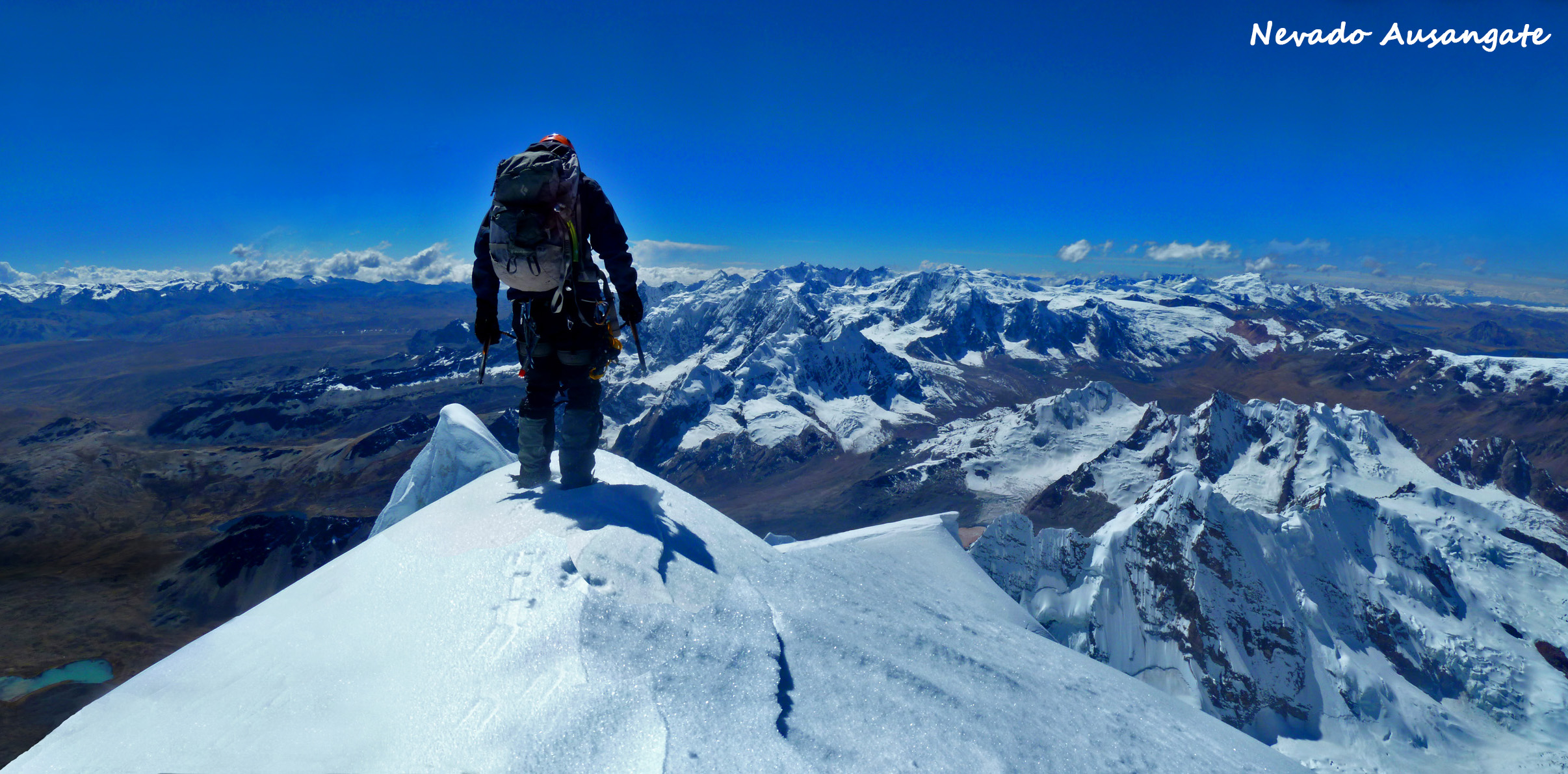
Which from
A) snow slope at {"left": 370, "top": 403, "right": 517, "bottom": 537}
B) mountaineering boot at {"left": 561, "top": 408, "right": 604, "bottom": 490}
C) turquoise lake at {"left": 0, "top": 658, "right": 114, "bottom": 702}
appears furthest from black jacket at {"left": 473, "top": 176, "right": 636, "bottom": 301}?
turquoise lake at {"left": 0, "top": 658, "right": 114, "bottom": 702}

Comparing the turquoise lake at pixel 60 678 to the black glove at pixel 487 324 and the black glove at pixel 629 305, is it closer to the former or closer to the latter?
the black glove at pixel 487 324

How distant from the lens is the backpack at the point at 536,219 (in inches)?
279

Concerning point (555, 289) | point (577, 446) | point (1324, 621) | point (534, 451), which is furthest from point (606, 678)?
point (1324, 621)

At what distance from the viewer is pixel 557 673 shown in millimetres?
4113

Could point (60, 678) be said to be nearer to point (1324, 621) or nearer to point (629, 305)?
point (629, 305)

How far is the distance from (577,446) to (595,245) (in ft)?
8.84

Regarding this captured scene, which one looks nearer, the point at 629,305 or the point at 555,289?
the point at 555,289

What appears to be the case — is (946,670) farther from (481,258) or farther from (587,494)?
(481,258)

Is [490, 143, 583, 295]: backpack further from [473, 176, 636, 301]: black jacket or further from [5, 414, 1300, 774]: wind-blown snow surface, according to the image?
[5, 414, 1300, 774]: wind-blown snow surface

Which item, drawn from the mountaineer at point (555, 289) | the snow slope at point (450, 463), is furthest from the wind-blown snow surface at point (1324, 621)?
the mountaineer at point (555, 289)

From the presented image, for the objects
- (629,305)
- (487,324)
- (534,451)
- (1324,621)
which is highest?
(629,305)

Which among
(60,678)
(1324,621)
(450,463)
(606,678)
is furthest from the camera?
(60,678)

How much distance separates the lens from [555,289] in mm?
7855

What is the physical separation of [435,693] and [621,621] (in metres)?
1.27
